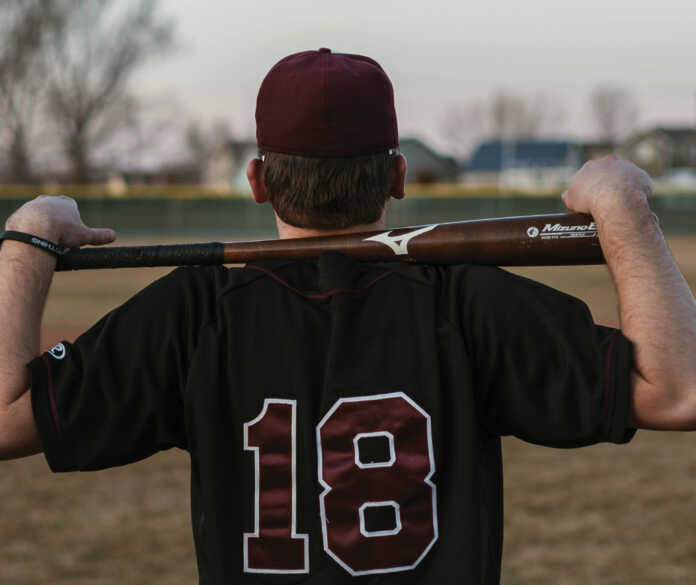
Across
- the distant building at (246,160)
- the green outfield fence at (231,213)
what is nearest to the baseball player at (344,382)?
the green outfield fence at (231,213)

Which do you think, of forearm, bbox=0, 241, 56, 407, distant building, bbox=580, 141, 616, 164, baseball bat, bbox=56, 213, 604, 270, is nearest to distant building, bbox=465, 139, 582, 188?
distant building, bbox=580, 141, 616, 164

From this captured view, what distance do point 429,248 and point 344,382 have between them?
1.13 feet

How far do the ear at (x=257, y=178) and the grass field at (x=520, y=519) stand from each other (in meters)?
2.58

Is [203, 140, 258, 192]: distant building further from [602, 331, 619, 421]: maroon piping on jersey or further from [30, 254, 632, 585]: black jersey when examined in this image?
[602, 331, 619, 421]: maroon piping on jersey

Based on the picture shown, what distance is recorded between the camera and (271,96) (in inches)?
56.8

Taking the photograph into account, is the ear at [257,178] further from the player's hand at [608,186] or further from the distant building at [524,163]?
the distant building at [524,163]

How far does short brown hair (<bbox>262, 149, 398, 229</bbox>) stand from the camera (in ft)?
4.58

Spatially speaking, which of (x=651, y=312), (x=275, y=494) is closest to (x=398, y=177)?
(x=651, y=312)

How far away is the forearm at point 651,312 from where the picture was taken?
129cm

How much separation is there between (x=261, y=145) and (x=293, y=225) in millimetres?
150

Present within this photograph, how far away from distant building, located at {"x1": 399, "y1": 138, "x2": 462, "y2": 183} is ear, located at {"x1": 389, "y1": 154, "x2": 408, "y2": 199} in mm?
51800

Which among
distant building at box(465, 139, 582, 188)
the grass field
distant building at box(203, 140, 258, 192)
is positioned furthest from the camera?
distant building at box(203, 140, 258, 192)

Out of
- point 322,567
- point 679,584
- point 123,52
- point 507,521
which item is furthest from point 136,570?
point 123,52

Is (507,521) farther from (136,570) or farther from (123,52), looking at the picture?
(123,52)
